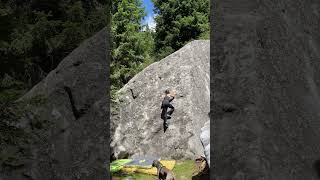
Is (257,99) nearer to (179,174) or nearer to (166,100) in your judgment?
(179,174)

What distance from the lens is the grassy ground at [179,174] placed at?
11922 millimetres

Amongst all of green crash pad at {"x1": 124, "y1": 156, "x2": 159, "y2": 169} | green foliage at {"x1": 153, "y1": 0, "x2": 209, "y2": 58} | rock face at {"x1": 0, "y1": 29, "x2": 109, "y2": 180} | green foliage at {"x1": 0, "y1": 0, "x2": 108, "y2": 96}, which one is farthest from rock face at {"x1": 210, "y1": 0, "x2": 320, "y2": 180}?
green foliage at {"x1": 153, "y1": 0, "x2": 209, "y2": 58}

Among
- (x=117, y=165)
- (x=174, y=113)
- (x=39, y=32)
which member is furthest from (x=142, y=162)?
(x=39, y=32)

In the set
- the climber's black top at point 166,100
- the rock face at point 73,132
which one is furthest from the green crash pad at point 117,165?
the rock face at point 73,132

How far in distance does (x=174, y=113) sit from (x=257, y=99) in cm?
1192

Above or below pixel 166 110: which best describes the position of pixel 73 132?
below

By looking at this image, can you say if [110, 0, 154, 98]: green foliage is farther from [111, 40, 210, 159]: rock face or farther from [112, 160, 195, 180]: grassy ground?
[112, 160, 195, 180]: grassy ground

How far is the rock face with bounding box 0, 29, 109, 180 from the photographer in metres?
6.70

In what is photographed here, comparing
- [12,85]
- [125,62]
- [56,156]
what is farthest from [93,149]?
[125,62]

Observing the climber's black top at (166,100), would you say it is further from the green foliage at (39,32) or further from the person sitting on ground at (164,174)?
the green foliage at (39,32)

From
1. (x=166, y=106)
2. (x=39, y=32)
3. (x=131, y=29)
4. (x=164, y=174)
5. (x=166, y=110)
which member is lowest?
(x=164, y=174)

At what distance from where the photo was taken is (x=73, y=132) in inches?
265

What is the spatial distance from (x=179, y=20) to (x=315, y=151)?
27.7 m

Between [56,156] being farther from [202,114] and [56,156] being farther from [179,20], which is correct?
[179,20]
